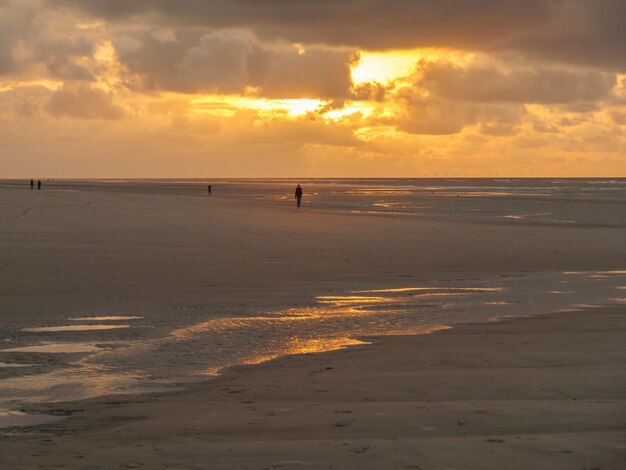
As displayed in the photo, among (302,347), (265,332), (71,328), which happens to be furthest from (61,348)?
(302,347)

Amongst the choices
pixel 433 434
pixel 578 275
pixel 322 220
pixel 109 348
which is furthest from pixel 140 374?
pixel 322 220

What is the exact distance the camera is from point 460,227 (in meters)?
40.5

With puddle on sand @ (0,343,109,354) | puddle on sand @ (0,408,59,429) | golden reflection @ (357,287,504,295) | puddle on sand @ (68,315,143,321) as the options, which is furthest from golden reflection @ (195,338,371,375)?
golden reflection @ (357,287,504,295)

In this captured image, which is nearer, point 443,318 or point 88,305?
point 443,318

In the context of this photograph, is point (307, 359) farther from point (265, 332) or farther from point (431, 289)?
point (431, 289)

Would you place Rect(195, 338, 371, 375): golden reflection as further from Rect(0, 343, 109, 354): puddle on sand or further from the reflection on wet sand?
Rect(0, 343, 109, 354): puddle on sand

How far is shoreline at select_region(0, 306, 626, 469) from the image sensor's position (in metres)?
6.45

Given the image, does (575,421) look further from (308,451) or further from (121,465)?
(121,465)

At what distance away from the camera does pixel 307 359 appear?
11.0m

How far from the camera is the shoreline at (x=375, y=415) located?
21.2ft

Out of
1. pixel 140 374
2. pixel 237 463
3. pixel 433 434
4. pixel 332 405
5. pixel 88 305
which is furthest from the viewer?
pixel 88 305

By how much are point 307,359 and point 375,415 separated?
3.36 metres

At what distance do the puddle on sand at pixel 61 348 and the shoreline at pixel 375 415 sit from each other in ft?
8.54

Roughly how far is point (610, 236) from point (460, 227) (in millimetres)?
7436
